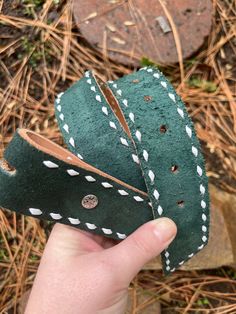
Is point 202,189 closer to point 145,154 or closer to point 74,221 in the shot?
point 145,154

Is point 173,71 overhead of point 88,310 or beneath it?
overhead

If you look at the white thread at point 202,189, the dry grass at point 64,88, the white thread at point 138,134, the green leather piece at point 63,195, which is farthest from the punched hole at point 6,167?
the dry grass at point 64,88

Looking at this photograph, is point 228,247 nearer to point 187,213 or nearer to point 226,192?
point 226,192

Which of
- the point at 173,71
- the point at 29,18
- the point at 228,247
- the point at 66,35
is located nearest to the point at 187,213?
the point at 228,247

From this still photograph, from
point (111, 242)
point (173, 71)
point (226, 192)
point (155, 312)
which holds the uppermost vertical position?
point (173, 71)

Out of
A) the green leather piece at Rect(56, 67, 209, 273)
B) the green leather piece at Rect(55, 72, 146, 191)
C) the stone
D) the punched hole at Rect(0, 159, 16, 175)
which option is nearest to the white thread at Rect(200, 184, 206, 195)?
the green leather piece at Rect(56, 67, 209, 273)

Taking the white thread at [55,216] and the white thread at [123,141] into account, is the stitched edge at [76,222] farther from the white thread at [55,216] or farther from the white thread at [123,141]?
the white thread at [123,141]

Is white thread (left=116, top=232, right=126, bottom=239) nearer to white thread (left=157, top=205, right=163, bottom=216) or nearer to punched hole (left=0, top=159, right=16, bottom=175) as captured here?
white thread (left=157, top=205, right=163, bottom=216)
